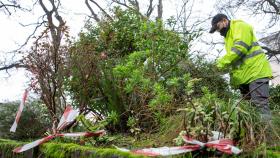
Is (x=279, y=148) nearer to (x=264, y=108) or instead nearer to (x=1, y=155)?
(x=264, y=108)

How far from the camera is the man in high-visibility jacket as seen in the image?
5.98 metres

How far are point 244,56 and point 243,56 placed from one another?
0.05 ft

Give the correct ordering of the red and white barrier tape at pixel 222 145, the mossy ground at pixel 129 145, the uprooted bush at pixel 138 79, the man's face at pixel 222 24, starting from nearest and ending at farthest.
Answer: the red and white barrier tape at pixel 222 145 → the mossy ground at pixel 129 145 → the uprooted bush at pixel 138 79 → the man's face at pixel 222 24

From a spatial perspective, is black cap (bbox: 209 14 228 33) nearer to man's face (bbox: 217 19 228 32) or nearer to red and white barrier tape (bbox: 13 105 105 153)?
man's face (bbox: 217 19 228 32)

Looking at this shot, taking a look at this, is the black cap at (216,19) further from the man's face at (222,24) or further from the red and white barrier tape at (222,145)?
the red and white barrier tape at (222,145)

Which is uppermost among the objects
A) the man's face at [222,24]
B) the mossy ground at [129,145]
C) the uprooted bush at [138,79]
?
the man's face at [222,24]

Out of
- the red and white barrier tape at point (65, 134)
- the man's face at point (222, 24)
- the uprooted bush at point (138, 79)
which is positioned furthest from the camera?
the man's face at point (222, 24)

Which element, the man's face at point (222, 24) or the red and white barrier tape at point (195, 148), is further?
the man's face at point (222, 24)

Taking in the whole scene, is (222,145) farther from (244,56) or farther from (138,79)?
(244,56)

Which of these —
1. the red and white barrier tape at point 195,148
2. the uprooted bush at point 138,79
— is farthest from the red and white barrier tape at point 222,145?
Result: the uprooted bush at point 138,79

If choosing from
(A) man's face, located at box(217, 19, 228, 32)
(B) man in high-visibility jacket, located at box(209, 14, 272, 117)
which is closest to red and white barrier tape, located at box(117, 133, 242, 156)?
(B) man in high-visibility jacket, located at box(209, 14, 272, 117)

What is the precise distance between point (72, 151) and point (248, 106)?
6.24 ft

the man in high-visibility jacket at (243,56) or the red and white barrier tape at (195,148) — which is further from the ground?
the man in high-visibility jacket at (243,56)

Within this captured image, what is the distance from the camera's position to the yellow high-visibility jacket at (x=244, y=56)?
5984 millimetres
